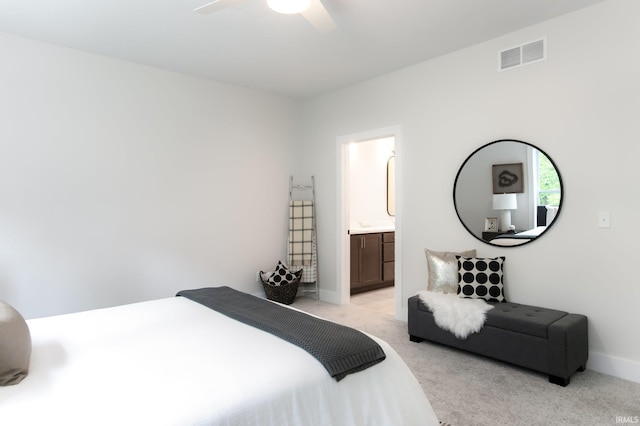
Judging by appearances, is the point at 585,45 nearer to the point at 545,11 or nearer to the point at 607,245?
the point at 545,11

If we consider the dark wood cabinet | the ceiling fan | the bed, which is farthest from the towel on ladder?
the ceiling fan

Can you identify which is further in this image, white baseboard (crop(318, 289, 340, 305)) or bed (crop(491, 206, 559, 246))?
white baseboard (crop(318, 289, 340, 305))

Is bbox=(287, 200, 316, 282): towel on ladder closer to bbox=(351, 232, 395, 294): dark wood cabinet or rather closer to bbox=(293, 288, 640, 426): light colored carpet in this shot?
bbox=(351, 232, 395, 294): dark wood cabinet

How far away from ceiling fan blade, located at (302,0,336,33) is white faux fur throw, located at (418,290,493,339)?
2250 mm

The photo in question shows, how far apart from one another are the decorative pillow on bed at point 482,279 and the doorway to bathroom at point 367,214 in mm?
873

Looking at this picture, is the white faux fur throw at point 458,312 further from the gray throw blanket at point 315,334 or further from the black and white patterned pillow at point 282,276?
the black and white patterned pillow at point 282,276

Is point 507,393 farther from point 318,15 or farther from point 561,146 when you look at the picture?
point 318,15

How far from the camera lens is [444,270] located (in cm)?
345

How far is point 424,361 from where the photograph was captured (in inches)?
117

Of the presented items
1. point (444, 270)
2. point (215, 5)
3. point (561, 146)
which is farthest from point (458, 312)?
point (215, 5)

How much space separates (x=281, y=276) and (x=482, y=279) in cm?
233

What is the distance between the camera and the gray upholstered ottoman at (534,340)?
8.25ft

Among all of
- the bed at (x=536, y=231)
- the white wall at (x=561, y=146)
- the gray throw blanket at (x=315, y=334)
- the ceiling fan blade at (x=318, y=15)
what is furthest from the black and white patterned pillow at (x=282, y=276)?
the ceiling fan blade at (x=318, y=15)

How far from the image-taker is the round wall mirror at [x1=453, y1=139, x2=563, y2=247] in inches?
120
